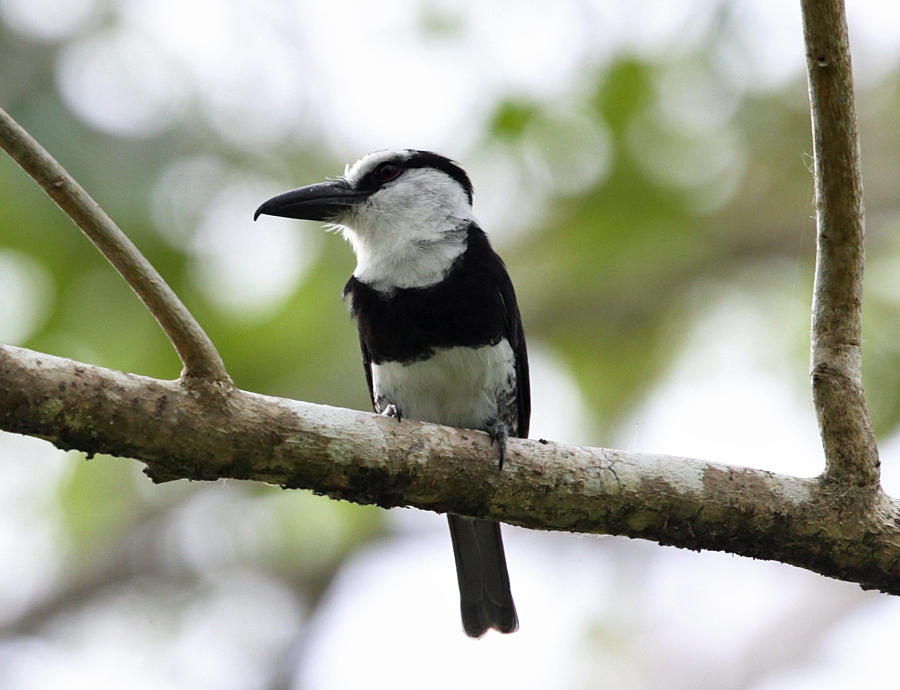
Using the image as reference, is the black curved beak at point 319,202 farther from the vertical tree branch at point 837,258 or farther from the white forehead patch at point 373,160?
the vertical tree branch at point 837,258

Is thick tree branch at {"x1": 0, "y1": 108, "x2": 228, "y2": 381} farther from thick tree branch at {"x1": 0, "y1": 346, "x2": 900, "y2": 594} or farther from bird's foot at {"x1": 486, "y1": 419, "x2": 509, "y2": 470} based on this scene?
bird's foot at {"x1": 486, "y1": 419, "x2": 509, "y2": 470}

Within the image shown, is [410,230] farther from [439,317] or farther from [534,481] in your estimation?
[534,481]

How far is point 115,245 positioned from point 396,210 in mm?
1719

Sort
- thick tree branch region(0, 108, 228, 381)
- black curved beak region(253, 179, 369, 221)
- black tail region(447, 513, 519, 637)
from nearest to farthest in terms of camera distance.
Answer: thick tree branch region(0, 108, 228, 381) < black tail region(447, 513, 519, 637) < black curved beak region(253, 179, 369, 221)

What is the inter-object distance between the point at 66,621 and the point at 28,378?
4374 millimetres

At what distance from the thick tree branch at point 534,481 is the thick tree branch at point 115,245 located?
64 mm

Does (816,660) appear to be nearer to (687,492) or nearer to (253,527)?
(253,527)

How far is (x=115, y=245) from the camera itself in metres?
2.22

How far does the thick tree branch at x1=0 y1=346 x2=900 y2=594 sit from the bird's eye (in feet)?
5.07

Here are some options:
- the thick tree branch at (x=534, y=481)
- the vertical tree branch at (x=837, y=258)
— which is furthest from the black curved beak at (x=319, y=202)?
the vertical tree branch at (x=837, y=258)

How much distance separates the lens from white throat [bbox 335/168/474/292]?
3.54 metres

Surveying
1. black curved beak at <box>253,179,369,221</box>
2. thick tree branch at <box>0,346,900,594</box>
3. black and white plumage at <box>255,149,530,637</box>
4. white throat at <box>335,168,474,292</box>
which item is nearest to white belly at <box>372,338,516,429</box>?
black and white plumage at <box>255,149,530,637</box>

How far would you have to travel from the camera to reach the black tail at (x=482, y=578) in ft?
12.2

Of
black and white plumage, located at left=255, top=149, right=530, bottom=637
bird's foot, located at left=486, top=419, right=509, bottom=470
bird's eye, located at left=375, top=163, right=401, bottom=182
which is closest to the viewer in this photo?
bird's foot, located at left=486, top=419, right=509, bottom=470
